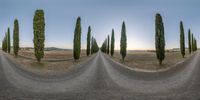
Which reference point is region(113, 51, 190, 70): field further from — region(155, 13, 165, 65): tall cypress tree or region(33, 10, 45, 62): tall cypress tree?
region(33, 10, 45, 62): tall cypress tree

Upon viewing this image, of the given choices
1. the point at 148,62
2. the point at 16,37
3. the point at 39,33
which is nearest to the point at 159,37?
the point at 148,62

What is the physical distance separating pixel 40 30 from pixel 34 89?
997 inches

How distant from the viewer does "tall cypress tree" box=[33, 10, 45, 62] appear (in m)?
37.4

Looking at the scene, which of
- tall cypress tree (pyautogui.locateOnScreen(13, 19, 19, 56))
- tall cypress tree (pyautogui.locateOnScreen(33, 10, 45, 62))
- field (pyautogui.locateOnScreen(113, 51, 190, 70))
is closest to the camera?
field (pyautogui.locateOnScreen(113, 51, 190, 70))

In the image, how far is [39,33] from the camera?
124 feet

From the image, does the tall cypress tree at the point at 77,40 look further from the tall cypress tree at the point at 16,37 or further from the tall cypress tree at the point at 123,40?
the tall cypress tree at the point at 16,37

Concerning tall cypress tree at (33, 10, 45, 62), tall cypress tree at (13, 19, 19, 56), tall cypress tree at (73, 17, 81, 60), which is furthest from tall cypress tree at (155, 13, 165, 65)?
tall cypress tree at (13, 19, 19, 56)

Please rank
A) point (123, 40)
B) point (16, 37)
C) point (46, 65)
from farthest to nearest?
point (16, 37), point (123, 40), point (46, 65)

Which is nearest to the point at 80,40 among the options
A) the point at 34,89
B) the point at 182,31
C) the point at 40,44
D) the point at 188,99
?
the point at 40,44

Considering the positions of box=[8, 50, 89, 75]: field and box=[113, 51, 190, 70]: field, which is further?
box=[113, 51, 190, 70]: field

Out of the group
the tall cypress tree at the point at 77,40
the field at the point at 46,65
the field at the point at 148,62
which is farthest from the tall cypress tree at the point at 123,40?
the tall cypress tree at the point at 77,40

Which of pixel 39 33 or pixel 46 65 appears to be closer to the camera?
pixel 46 65

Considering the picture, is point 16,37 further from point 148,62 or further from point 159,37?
point 159,37

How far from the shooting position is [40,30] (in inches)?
1494
